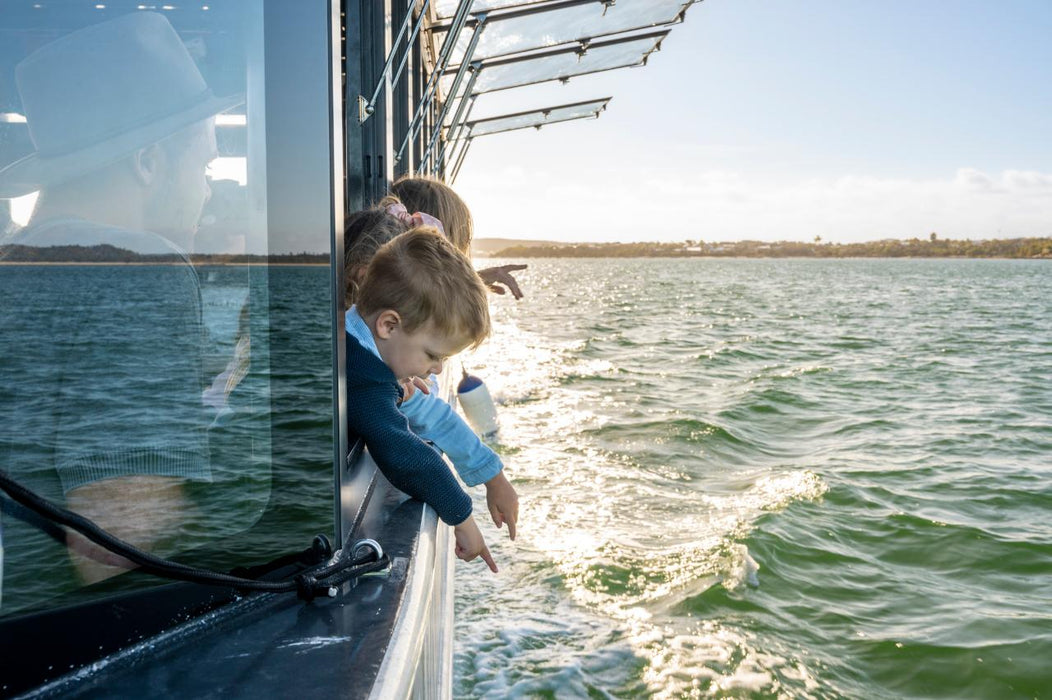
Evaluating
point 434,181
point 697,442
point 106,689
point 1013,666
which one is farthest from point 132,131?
point 697,442

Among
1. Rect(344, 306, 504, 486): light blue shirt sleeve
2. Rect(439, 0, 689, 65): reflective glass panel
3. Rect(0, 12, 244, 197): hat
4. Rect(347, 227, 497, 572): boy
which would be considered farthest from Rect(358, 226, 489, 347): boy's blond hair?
Rect(439, 0, 689, 65): reflective glass panel

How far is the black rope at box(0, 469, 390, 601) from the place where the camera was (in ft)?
2.80

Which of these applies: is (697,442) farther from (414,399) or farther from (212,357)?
(212,357)

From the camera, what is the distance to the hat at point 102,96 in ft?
2.76

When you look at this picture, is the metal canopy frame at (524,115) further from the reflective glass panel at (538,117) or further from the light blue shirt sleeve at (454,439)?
the light blue shirt sleeve at (454,439)

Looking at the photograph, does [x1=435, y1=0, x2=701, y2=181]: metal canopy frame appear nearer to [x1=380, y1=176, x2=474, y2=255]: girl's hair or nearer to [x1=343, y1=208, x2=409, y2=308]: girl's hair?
[x1=380, y1=176, x2=474, y2=255]: girl's hair

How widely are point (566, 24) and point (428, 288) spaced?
6.63m

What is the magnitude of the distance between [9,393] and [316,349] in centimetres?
43

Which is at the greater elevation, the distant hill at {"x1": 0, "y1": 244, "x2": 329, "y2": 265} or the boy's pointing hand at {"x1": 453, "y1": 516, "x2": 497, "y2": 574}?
A: the distant hill at {"x1": 0, "y1": 244, "x2": 329, "y2": 265}

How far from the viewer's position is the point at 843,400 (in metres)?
10.5

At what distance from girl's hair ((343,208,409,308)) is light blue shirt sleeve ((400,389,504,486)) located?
1.04 ft

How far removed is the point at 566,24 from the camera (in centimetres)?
770

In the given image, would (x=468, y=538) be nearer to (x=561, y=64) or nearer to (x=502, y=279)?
(x=502, y=279)

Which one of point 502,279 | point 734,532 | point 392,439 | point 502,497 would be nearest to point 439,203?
point 502,279
